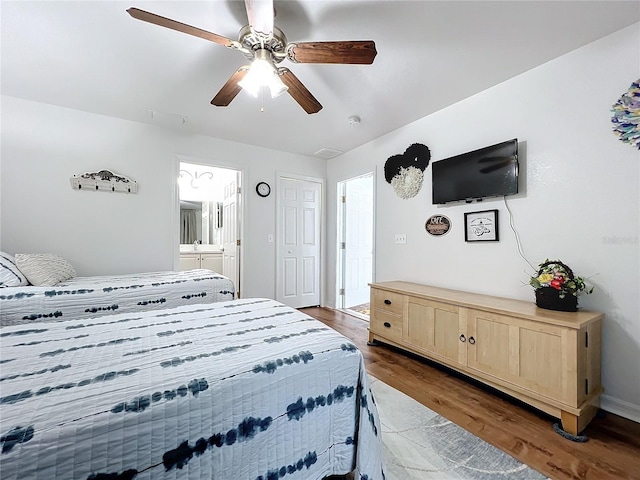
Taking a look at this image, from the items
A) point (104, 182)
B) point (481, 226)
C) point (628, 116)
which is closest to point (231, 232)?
point (104, 182)

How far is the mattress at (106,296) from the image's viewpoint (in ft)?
6.23

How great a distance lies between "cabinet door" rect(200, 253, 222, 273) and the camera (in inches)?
188

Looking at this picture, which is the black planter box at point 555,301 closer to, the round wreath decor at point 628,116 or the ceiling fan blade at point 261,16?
the round wreath decor at point 628,116

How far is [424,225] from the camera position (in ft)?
9.98

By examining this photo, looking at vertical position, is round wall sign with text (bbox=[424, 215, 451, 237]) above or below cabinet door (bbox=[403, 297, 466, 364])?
above

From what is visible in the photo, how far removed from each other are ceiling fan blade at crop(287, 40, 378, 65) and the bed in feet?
5.03

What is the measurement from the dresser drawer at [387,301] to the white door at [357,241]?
1.49 metres

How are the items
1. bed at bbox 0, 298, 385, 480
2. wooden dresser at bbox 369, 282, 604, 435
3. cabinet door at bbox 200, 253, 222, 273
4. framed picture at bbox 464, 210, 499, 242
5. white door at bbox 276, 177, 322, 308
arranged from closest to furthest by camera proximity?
bed at bbox 0, 298, 385, 480 → wooden dresser at bbox 369, 282, 604, 435 → framed picture at bbox 464, 210, 499, 242 → white door at bbox 276, 177, 322, 308 → cabinet door at bbox 200, 253, 222, 273

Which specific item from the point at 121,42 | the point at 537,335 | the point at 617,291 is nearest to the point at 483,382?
the point at 537,335

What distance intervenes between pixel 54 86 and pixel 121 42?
1.18m

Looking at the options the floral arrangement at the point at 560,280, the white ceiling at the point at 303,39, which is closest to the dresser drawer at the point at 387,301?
the floral arrangement at the point at 560,280

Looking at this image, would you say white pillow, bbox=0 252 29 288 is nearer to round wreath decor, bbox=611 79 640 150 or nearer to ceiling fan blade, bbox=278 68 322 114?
ceiling fan blade, bbox=278 68 322 114

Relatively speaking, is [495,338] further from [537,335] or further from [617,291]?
[617,291]

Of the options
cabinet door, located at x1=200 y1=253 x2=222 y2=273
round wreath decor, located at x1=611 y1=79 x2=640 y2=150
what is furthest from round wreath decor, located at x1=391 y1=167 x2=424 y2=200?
cabinet door, located at x1=200 y1=253 x2=222 y2=273
